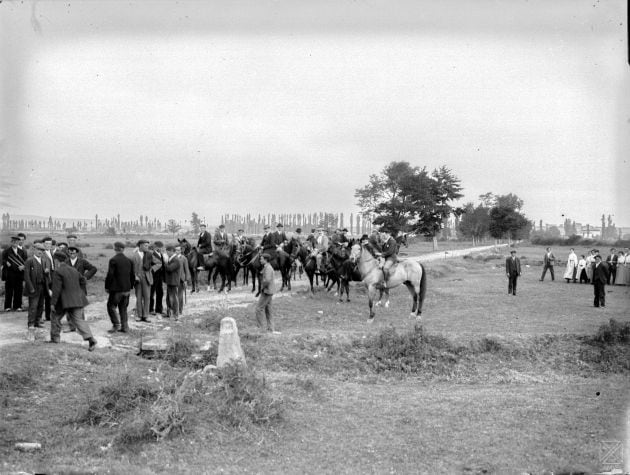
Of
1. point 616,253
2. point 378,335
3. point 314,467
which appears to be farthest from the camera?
point 616,253

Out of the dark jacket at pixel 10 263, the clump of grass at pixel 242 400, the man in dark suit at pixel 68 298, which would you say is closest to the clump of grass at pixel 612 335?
the clump of grass at pixel 242 400

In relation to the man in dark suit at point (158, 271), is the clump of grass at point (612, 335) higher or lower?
lower

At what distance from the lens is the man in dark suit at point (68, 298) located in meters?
9.84

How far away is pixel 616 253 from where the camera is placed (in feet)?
83.9

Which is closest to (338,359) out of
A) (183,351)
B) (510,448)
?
(183,351)

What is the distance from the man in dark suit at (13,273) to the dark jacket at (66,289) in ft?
15.4

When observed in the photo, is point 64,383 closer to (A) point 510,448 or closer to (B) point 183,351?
(B) point 183,351

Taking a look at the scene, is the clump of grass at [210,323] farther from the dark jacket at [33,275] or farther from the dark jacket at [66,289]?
the dark jacket at [33,275]

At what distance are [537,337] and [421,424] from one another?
686 centimetres

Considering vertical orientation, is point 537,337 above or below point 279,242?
below

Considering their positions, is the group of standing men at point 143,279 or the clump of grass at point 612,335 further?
the clump of grass at point 612,335

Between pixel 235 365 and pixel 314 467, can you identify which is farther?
pixel 235 365

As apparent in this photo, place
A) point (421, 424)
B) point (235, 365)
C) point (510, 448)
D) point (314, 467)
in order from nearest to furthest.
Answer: point (314, 467)
point (510, 448)
point (421, 424)
point (235, 365)

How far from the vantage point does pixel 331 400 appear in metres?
9.12
